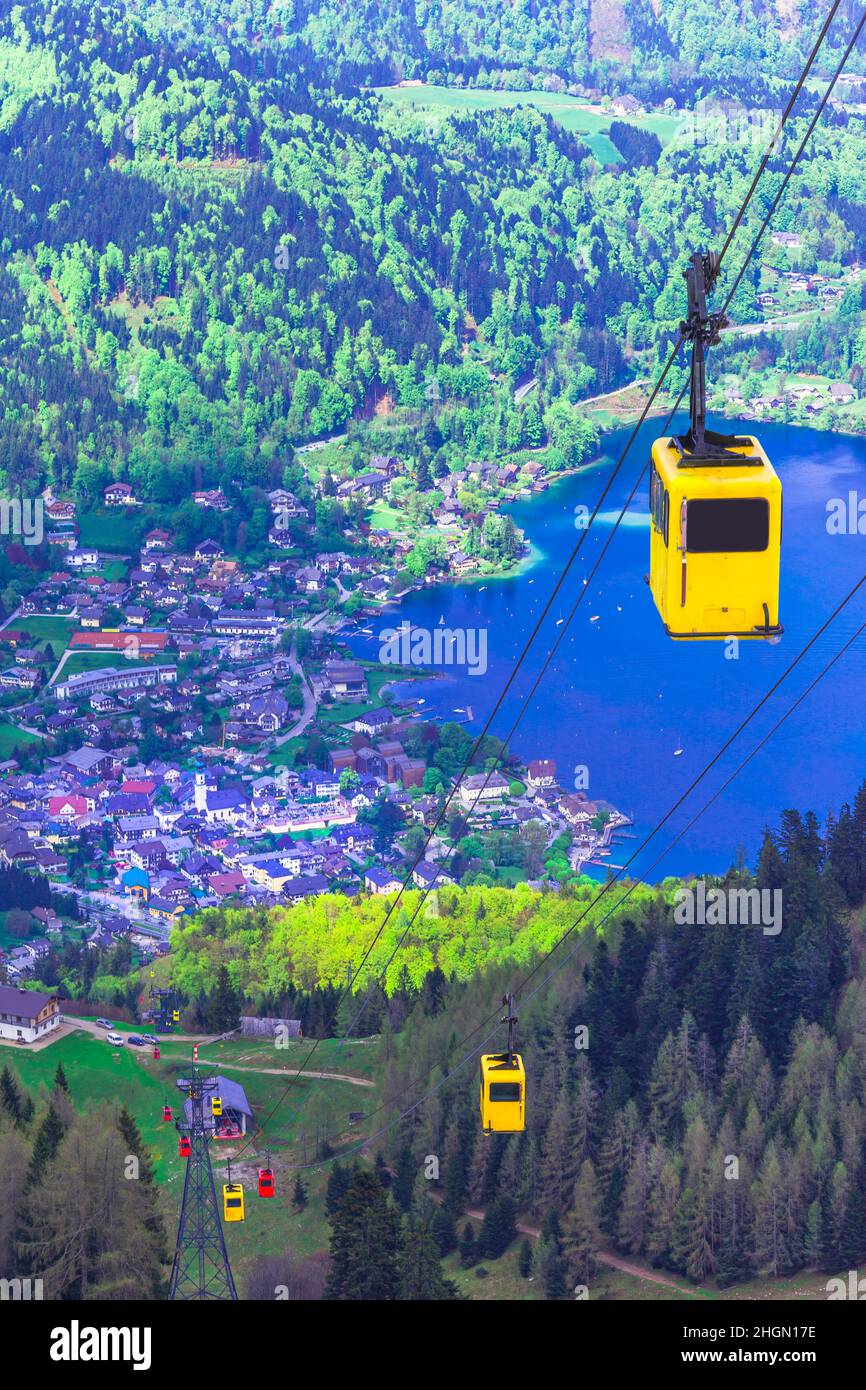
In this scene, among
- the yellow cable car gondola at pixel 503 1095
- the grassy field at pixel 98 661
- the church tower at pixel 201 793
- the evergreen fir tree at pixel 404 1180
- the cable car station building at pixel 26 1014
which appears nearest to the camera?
the yellow cable car gondola at pixel 503 1095

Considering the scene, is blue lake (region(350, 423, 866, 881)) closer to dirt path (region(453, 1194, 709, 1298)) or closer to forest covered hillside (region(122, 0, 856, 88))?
dirt path (region(453, 1194, 709, 1298))

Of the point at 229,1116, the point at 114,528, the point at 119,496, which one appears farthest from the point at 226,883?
the point at 119,496

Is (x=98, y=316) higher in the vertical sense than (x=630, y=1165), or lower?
higher

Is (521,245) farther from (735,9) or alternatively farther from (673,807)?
(673,807)

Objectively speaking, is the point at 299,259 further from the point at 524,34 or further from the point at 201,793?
the point at 201,793

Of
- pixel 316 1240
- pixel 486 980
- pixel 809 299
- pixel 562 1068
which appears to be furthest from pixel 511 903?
pixel 809 299

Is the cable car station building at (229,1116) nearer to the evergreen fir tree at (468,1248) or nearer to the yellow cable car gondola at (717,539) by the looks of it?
the evergreen fir tree at (468,1248)

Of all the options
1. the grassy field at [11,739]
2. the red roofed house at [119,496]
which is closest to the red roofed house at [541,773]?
the grassy field at [11,739]

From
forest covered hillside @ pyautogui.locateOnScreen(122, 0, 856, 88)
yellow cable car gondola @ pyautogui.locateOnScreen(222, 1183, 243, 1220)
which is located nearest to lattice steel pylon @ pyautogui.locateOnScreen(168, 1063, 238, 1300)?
yellow cable car gondola @ pyautogui.locateOnScreen(222, 1183, 243, 1220)
